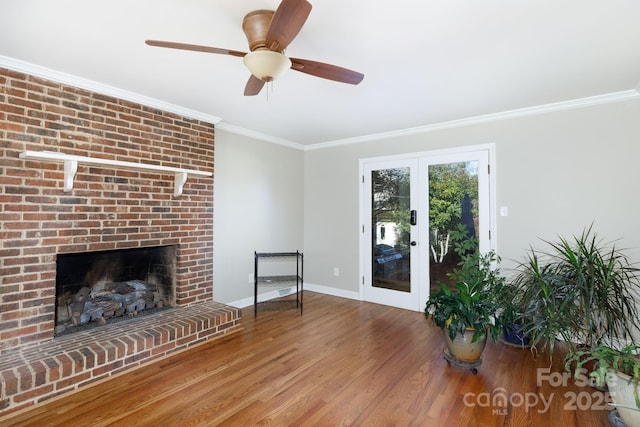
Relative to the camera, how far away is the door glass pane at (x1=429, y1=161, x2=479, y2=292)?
3.65 m

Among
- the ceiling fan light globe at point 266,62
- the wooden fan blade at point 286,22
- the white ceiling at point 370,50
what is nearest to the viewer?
the wooden fan blade at point 286,22

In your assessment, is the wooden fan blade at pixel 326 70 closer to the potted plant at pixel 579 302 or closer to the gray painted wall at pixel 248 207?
the potted plant at pixel 579 302

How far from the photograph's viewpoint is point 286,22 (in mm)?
1452

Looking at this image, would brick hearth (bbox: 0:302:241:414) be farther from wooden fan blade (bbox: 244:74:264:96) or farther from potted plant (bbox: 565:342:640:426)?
potted plant (bbox: 565:342:640:426)

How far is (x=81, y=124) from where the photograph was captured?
2682 mm

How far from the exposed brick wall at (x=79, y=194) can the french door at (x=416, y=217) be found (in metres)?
2.29

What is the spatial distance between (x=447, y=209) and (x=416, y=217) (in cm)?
39

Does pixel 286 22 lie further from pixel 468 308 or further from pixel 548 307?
pixel 548 307

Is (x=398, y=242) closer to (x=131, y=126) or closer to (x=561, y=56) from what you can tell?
(x=561, y=56)

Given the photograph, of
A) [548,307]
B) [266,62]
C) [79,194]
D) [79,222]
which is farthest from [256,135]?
[548,307]

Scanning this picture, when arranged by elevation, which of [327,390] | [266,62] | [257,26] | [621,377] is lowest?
[327,390]

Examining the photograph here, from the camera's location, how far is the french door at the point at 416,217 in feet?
12.0

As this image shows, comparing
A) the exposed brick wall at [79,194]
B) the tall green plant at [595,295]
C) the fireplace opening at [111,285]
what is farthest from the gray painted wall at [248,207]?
A: the tall green plant at [595,295]

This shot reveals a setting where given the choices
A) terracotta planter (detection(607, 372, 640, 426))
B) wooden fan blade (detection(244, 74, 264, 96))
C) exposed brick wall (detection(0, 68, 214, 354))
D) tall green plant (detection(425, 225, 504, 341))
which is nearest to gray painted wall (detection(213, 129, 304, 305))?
exposed brick wall (detection(0, 68, 214, 354))
